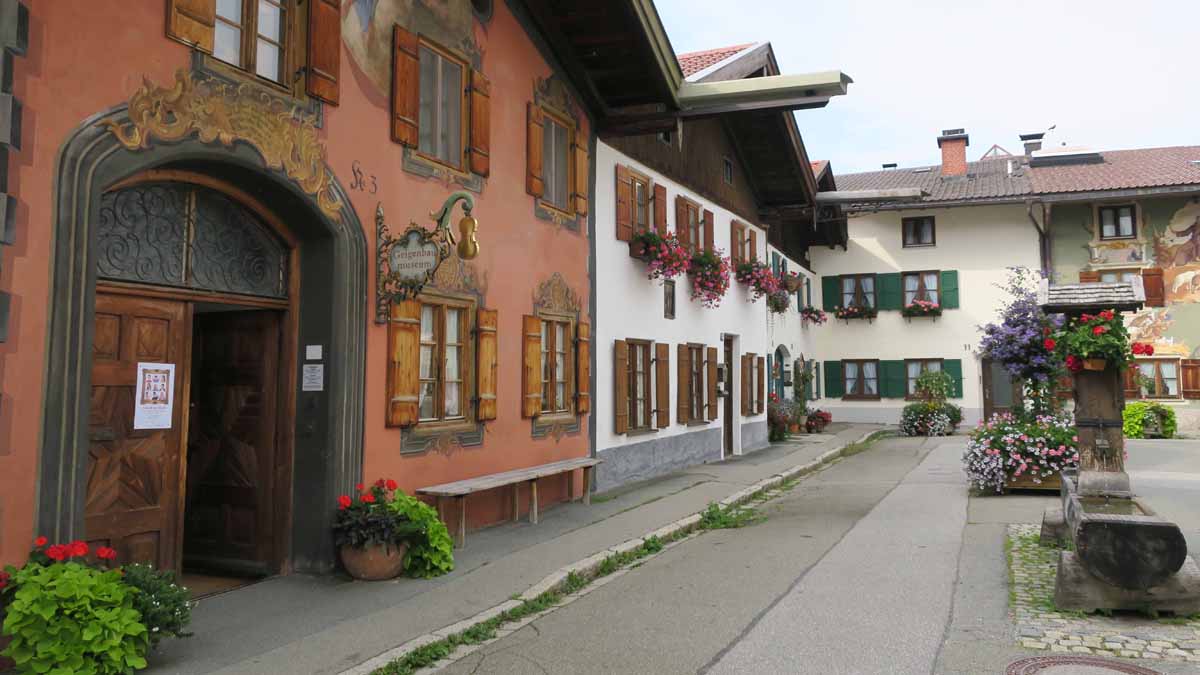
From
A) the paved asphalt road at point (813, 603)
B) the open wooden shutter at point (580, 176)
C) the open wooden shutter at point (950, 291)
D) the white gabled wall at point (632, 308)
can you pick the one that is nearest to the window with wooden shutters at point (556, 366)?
the white gabled wall at point (632, 308)

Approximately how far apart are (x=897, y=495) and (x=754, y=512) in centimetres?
241

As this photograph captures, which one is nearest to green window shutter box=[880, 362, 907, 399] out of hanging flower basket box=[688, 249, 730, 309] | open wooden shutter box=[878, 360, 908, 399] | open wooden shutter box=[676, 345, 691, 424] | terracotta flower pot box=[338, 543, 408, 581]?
open wooden shutter box=[878, 360, 908, 399]

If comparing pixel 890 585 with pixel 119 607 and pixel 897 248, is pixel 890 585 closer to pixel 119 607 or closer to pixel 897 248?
pixel 119 607

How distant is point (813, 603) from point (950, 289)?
23756mm

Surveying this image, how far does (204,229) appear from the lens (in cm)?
671

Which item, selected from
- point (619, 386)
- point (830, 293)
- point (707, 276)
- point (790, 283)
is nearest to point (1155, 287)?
point (830, 293)

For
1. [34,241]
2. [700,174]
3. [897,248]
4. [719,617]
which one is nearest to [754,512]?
[719,617]

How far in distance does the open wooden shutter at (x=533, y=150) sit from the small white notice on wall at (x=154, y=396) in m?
5.20

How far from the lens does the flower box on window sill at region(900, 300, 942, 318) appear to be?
28.0 meters

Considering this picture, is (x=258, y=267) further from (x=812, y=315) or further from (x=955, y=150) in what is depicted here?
(x=955, y=150)

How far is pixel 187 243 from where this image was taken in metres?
6.56

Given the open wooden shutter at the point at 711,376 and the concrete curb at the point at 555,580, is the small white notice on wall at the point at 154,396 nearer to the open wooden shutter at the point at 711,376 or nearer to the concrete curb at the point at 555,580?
the concrete curb at the point at 555,580

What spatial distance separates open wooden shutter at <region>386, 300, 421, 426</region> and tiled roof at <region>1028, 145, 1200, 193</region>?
23585 millimetres

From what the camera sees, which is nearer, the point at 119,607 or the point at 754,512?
the point at 119,607
